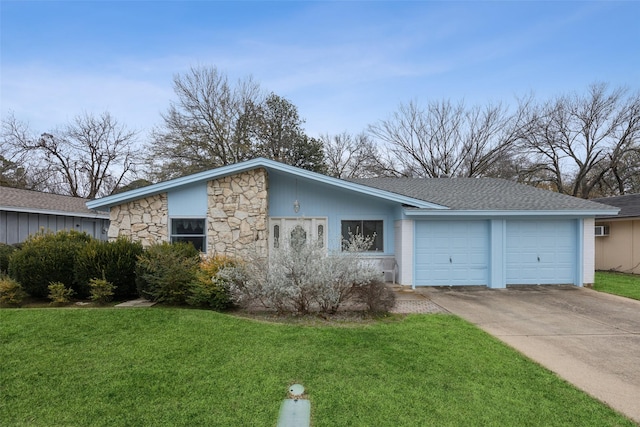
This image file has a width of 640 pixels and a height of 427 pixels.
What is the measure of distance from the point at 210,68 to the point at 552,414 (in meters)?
24.3

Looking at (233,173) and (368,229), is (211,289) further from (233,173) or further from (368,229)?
(368,229)

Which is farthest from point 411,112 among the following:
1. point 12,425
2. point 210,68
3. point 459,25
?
point 12,425

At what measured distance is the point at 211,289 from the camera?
6.29 metres

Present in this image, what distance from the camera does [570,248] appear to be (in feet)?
31.4

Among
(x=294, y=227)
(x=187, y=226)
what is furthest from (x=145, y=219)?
(x=294, y=227)

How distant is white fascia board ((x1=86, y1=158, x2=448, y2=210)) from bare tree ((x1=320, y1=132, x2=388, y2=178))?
51.3 ft

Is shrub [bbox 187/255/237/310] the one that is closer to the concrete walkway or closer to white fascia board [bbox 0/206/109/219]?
the concrete walkway

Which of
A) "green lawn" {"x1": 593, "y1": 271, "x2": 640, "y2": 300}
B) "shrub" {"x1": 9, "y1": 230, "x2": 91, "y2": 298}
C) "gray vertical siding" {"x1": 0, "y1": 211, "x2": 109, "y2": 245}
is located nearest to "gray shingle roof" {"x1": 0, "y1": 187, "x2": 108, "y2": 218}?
"gray vertical siding" {"x1": 0, "y1": 211, "x2": 109, "y2": 245}

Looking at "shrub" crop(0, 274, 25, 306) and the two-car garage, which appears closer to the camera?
"shrub" crop(0, 274, 25, 306)

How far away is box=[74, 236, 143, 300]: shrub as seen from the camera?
6.96 metres

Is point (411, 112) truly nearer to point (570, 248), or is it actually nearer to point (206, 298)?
point (570, 248)

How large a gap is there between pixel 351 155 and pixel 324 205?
15.9 metres

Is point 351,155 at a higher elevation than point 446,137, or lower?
lower

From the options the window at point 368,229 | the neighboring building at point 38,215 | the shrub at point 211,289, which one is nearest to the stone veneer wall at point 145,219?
the shrub at point 211,289
